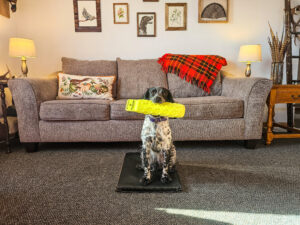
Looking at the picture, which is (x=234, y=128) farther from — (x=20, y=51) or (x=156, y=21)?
(x=20, y=51)

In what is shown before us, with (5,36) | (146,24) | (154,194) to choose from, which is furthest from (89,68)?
(154,194)

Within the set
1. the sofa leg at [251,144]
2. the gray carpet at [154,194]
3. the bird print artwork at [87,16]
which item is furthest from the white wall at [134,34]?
the gray carpet at [154,194]

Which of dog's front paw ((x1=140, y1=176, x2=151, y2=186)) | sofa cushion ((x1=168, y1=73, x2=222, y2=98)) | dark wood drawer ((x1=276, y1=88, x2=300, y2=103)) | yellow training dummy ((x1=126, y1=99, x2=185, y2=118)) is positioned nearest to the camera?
yellow training dummy ((x1=126, y1=99, x2=185, y2=118))

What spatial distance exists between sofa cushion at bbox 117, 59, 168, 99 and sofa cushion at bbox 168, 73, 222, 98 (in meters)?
0.13

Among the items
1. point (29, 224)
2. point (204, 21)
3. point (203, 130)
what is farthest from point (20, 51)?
point (204, 21)

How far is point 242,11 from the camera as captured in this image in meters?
3.05

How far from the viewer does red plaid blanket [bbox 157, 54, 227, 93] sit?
254cm

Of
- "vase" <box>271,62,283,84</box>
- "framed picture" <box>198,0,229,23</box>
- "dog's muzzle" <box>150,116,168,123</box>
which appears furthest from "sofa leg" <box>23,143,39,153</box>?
"vase" <box>271,62,283,84</box>

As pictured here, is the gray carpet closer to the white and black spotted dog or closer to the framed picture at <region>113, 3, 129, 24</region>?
the white and black spotted dog

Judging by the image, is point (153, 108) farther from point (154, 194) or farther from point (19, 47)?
point (19, 47)

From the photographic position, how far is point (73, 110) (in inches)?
77.4

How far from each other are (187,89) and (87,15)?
6.00 feet

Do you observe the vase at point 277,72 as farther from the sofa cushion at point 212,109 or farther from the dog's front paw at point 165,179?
the dog's front paw at point 165,179

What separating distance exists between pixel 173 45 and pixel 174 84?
0.82 m
